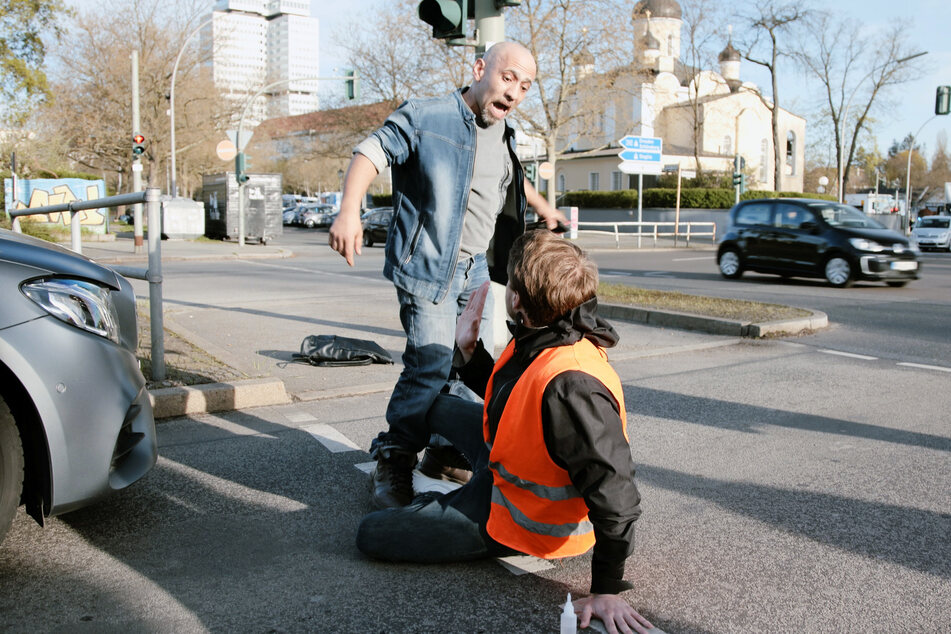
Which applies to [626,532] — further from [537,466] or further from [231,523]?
[231,523]

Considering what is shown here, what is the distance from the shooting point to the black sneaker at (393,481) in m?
3.42

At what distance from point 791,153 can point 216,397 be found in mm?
76380

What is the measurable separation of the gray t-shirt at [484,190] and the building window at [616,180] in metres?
56.3

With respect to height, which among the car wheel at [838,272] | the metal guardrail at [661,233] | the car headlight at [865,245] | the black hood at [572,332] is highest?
the metal guardrail at [661,233]

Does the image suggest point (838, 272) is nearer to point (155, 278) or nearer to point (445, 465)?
point (155, 278)

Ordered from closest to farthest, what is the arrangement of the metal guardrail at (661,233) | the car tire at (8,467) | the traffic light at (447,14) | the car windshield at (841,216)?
the car tire at (8,467) → the traffic light at (447,14) → the car windshield at (841,216) → the metal guardrail at (661,233)

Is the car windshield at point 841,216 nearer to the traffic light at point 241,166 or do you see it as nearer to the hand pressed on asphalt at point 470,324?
the hand pressed on asphalt at point 470,324

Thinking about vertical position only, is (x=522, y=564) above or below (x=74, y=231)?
below

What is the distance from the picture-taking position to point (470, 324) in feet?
10.7

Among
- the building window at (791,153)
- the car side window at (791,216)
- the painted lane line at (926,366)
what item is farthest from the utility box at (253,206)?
the building window at (791,153)

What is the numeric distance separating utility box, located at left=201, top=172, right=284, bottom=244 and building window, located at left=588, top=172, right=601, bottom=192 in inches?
1401

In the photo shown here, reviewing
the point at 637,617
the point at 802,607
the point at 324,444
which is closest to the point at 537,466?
the point at 637,617

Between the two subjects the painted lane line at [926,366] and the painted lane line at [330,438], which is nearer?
the painted lane line at [330,438]

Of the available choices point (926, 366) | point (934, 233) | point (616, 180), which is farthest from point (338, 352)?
point (616, 180)
